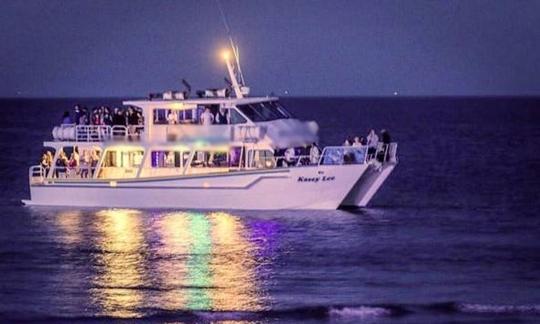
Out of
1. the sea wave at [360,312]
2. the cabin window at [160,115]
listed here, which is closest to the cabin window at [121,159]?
the cabin window at [160,115]

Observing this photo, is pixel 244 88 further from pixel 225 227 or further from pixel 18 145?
pixel 18 145

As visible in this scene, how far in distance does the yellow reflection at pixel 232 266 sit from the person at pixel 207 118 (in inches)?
126

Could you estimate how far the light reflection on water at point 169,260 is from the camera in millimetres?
35938

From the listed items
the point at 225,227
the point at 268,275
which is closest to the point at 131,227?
the point at 225,227

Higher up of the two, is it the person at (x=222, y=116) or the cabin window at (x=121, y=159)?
the person at (x=222, y=116)

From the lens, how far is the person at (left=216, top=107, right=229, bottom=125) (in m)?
52.3

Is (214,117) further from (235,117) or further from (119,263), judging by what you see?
(119,263)

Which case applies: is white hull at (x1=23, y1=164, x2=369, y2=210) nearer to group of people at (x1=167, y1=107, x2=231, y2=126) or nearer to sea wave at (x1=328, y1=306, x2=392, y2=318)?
group of people at (x1=167, y1=107, x2=231, y2=126)

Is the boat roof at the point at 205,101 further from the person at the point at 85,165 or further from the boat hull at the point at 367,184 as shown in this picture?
the boat hull at the point at 367,184

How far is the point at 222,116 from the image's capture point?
52344mm

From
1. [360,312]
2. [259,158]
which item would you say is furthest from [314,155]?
[360,312]

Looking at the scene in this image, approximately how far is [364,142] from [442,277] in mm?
14423

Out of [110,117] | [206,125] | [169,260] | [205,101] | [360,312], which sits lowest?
[360,312]

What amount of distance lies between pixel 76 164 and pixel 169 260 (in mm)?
11790
